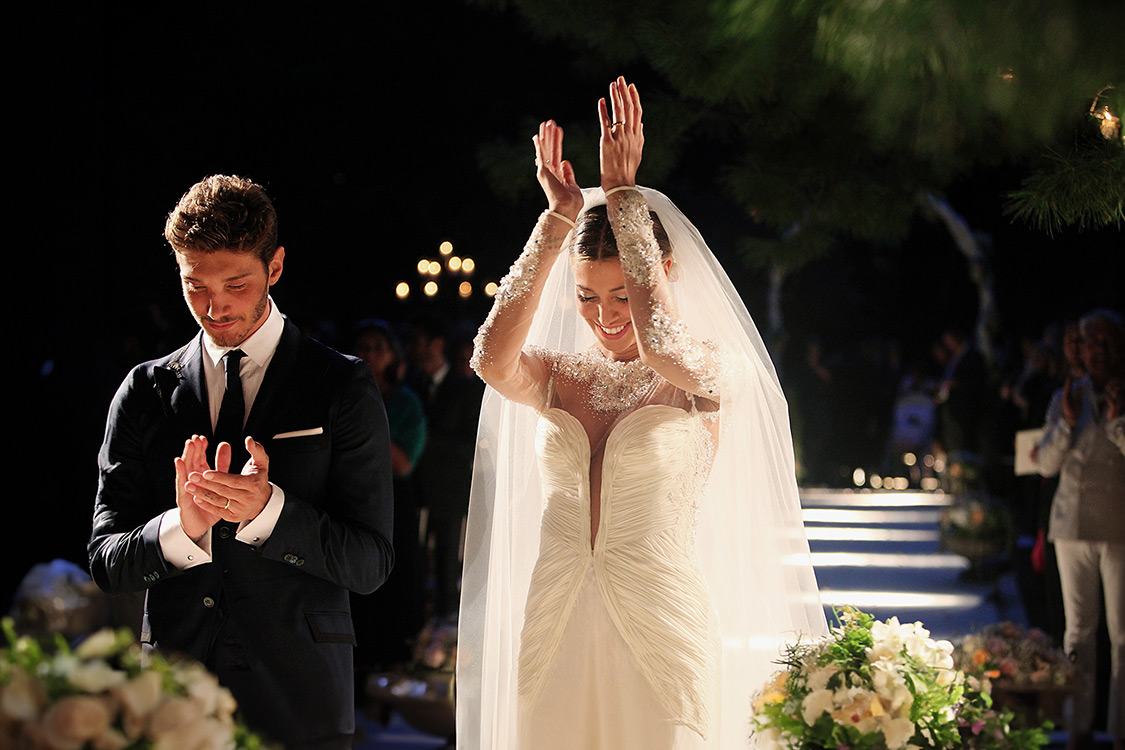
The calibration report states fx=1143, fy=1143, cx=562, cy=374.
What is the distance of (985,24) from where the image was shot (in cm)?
142

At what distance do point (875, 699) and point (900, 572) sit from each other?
22.2 feet

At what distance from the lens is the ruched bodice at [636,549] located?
8.27ft

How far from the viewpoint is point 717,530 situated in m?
2.80

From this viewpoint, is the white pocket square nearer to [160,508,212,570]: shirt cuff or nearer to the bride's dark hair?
[160,508,212,570]: shirt cuff

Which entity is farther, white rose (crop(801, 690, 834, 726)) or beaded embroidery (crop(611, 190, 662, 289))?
beaded embroidery (crop(611, 190, 662, 289))

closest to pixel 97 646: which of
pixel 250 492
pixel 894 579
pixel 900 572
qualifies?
pixel 250 492

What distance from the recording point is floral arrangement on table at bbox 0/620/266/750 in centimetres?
120

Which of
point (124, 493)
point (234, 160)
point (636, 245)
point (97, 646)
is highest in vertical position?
point (234, 160)

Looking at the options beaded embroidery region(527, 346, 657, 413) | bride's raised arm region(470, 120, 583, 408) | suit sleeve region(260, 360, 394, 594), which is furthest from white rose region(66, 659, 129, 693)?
beaded embroidery region(527, 346, 657, 413)

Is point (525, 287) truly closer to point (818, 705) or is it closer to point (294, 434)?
point (294, 434)

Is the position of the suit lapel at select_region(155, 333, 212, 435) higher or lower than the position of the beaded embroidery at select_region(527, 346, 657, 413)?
lower

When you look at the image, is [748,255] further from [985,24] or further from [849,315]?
[849,315]

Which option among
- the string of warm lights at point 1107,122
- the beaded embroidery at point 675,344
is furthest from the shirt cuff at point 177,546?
the string of warm lights at point 1107,122

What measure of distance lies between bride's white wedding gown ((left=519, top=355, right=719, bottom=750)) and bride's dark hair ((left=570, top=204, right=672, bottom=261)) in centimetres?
37
